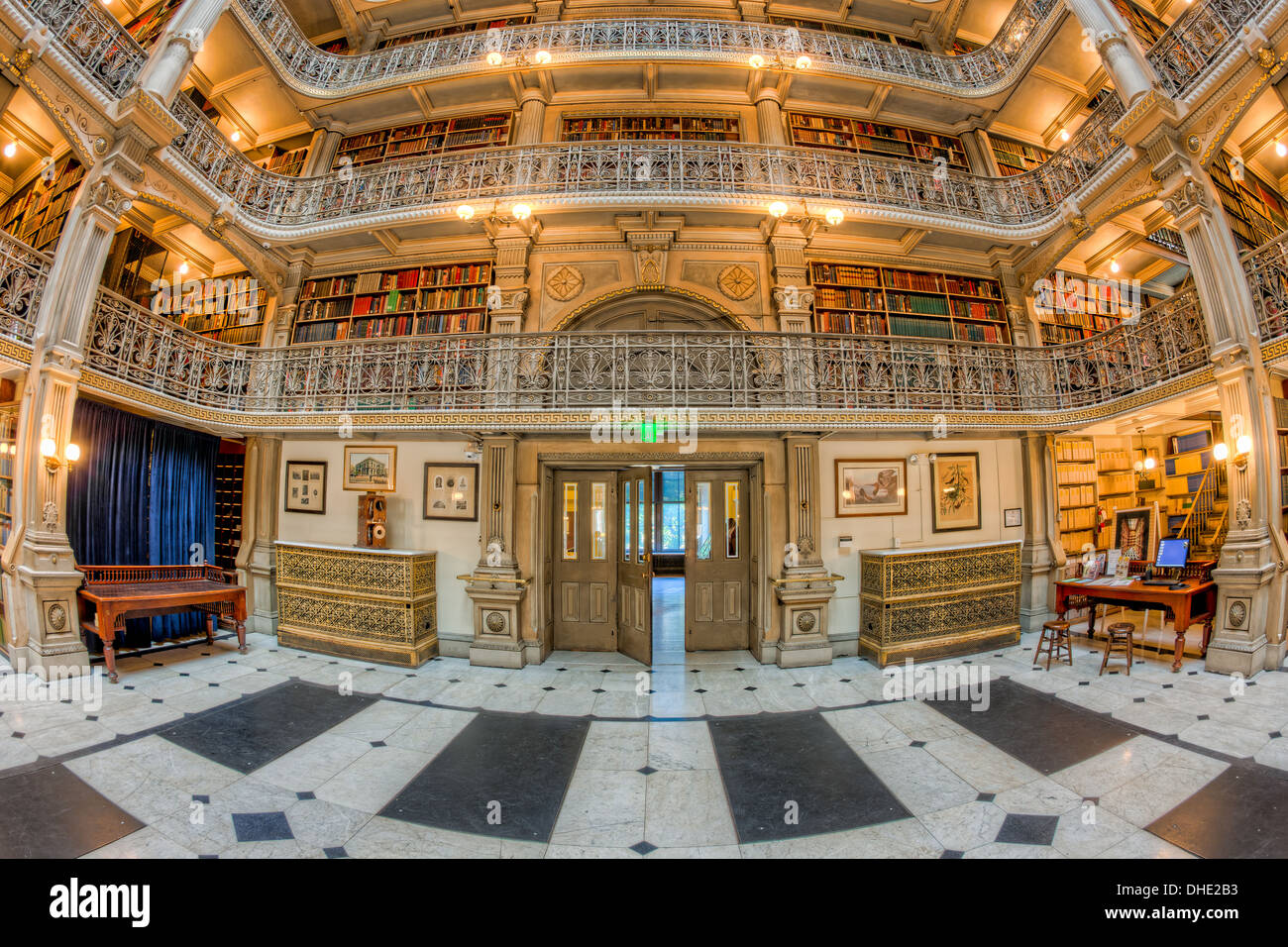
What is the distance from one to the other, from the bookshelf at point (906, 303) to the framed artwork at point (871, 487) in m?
1.89

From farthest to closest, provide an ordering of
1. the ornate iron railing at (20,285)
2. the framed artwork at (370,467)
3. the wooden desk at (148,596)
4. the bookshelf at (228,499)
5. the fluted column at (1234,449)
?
the bookshelf at (228,499) → the framed artwork at (370,467) → the wooden desk at (148,596) → the fluted column at (1234,449) → the ornate iron railing at (20,285)

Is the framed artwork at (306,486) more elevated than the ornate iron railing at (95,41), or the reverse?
the ornate iron railing at (95,41)

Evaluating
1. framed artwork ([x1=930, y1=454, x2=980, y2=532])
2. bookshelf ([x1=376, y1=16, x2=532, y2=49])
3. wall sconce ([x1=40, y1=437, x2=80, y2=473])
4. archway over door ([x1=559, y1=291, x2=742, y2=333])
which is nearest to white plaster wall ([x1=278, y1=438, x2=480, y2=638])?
wall sconce ([x1=40, y1=437, x2=80, y2=473])

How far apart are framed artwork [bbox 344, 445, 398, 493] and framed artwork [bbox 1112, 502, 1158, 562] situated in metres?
10.3

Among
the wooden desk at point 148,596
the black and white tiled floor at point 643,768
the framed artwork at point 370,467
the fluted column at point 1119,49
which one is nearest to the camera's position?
the black and white tiled floor at point 643,768

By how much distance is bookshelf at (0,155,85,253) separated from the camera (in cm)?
720

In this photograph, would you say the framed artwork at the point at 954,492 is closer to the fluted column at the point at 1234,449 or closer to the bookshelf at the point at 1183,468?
the fluted column at the point at 1234,449

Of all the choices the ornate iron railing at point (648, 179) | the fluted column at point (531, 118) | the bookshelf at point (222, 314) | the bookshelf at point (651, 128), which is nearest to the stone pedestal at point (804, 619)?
the ornate iron railing at point (648, 179)

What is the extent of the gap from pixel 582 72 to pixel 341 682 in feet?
29.1

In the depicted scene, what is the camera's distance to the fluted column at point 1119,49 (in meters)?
5.35

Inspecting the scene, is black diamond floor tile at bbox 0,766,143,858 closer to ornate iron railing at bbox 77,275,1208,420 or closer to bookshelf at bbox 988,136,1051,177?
ornate iron railing at bbox 77,275,1208,420
